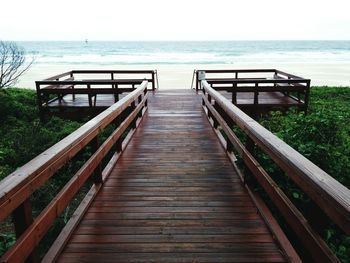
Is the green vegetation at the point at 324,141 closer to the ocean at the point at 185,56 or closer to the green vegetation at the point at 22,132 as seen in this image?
the green vegetation at the point at 22,132

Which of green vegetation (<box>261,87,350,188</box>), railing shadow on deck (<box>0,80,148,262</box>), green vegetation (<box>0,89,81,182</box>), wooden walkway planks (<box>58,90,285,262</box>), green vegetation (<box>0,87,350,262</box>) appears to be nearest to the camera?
railing shadow on deck (<box>0,80,148,262</box>)

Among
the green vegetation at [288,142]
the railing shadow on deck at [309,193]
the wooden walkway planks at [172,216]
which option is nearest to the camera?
the railing shadow on deck at [309,193]

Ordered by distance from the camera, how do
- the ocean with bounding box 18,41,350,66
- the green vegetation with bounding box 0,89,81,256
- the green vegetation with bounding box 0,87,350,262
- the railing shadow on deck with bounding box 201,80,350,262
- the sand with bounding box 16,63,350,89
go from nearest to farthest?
the railing shadow on deck with bounding box 201,80,350,262 → the green vegetation with bounding box 0,87,350,262 → the green vegetation with bounding box 0,89,81,256 → the sand with bounding box 16,63,350,89 → the ocean with bounding box 18,41,350,66

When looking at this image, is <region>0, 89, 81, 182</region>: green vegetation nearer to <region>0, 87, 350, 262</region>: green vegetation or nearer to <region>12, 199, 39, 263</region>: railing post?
<region>0, 87, 350, 262</region>: green vegetation

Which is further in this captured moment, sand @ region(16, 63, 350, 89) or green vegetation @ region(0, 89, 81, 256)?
sand @ region(16, 63, 350, 89)

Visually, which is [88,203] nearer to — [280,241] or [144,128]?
[280,241]

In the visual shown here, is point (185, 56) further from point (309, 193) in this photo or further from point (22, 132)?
point (309, 193)

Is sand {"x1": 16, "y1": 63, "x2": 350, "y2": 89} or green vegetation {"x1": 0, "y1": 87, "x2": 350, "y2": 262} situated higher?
green vegetation {"x1": 0, "y1": 87, "x2": 350, "y2": 262}

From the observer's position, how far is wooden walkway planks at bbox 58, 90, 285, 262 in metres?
2.66

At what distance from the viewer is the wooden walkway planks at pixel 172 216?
2.66 meters

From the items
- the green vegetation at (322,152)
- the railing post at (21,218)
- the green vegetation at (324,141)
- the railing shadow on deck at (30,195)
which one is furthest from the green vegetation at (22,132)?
the green vegetation at (324,141)

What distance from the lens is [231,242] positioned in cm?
281

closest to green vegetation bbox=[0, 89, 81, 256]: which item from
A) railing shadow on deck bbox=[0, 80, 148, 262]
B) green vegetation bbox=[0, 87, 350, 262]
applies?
green vegetation bbox=[0, 87, 350, 262]
